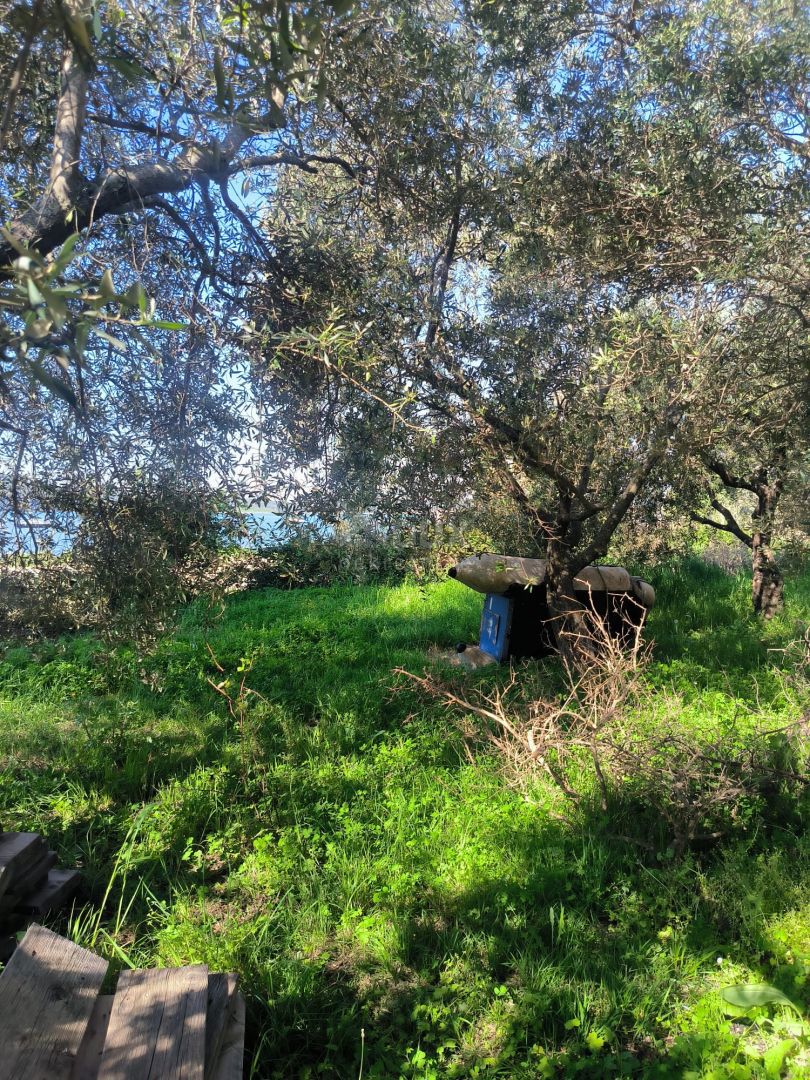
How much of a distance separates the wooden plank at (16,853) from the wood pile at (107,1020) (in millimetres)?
605

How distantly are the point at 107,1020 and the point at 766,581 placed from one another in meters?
8.11

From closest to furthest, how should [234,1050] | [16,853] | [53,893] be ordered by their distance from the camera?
[234,1050], [16,853], [53,893]

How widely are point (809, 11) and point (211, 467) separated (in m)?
4.64

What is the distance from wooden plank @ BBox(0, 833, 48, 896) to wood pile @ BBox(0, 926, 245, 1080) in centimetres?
60

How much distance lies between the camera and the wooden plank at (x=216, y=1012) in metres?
2.73

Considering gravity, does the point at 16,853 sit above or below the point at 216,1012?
above

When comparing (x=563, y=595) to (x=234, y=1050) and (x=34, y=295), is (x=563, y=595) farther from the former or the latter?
(x=34, y=295)

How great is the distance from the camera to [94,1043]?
2725 mm

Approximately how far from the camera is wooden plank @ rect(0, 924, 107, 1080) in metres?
2.50

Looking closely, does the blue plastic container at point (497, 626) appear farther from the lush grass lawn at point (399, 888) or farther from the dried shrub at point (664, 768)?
the dried shrub at point (664, 768)

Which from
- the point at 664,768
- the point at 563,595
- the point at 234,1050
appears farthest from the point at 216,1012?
the point at 563,595

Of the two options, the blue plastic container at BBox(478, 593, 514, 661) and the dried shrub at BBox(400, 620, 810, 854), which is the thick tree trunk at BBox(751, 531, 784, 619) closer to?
the blue plastic container at BBox(478, 593, 514, 661)

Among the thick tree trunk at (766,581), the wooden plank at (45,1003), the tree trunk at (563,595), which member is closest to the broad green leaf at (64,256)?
the wooden plank at (45,1003)

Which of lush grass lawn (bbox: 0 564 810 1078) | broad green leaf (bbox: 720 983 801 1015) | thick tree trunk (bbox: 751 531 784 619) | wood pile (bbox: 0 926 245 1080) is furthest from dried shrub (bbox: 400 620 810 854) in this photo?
thick tree trunk (bbox: 751 531 784 619)
